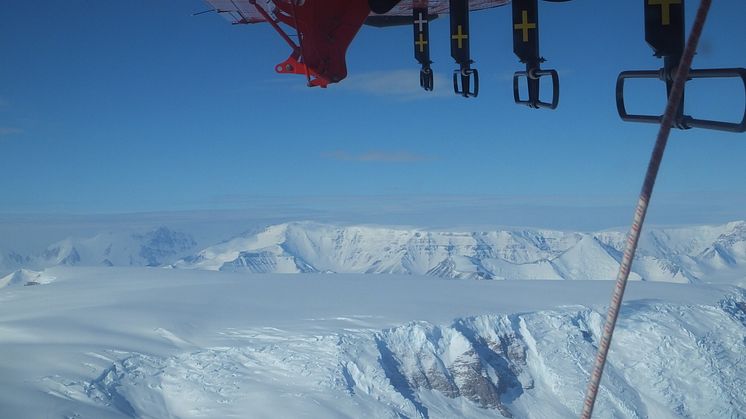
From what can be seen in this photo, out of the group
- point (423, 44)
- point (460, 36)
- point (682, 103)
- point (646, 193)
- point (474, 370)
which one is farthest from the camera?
point (474, 370)

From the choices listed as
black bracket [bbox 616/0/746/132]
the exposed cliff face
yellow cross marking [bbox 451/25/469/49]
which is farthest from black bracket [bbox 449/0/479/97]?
the exposed cliff face

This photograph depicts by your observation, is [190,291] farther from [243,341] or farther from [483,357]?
[483,357]

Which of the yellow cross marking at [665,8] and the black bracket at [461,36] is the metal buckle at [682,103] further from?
the black bracket at [461,36]

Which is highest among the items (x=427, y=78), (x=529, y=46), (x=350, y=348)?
(x=529, y=46)

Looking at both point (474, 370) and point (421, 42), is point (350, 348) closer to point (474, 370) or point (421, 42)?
point (474, 370)

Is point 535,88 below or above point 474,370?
above

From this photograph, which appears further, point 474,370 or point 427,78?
point 474,370

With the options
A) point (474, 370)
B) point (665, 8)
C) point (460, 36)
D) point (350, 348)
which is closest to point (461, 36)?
point (460, 36)
